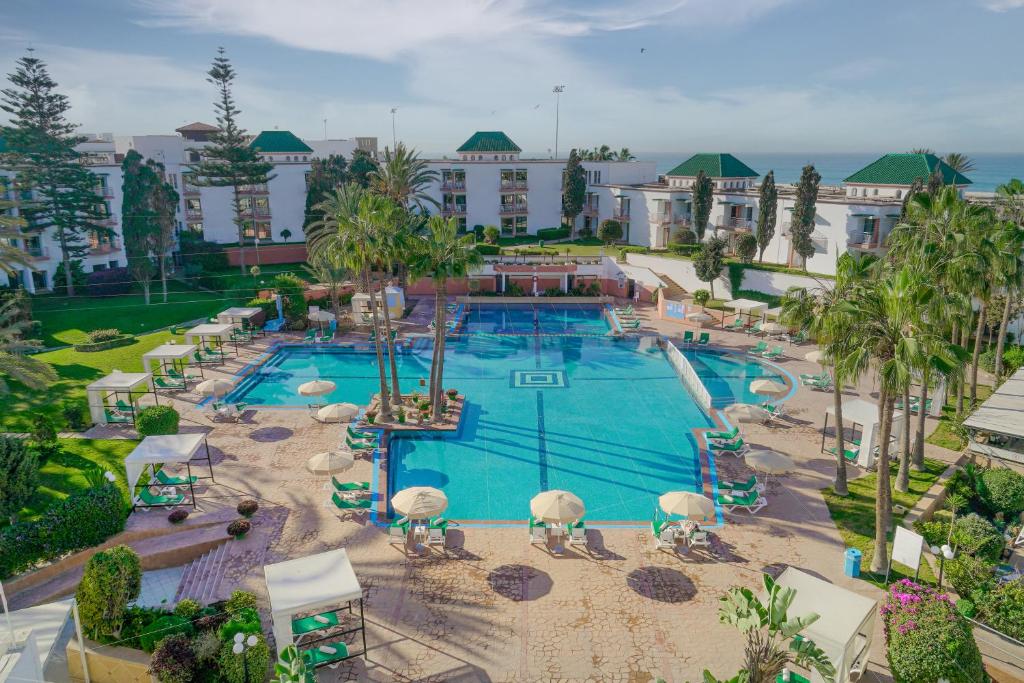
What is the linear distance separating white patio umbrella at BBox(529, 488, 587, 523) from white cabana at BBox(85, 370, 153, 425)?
702 inches

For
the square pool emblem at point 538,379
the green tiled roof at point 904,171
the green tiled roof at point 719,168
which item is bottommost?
the square pool emblem at point 538,379

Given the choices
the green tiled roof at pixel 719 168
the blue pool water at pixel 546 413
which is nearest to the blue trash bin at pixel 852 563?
the blue pool water at pixel 546 413

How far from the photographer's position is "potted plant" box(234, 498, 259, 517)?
1992 cm

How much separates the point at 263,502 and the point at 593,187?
185 feet

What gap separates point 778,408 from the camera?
28453mm

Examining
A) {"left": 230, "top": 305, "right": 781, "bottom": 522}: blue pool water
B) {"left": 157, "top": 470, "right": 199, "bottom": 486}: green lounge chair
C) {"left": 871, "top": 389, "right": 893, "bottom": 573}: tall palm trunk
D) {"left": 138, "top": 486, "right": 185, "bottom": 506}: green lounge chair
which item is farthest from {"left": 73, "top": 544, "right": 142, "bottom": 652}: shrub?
{"left": 871, "top": 389, "right": 893, "bottom": 573}: tall palm trunk

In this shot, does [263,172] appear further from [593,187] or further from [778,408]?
[778,408]

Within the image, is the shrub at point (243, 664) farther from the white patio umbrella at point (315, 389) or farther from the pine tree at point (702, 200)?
the pine tree at point (702, 200)

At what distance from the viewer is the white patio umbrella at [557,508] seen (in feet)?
59.7

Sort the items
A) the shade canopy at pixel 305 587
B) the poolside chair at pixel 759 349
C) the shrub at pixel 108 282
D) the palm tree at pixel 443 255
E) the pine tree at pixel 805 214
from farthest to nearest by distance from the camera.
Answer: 1. the shrub at pixel 108 282
2. the pine tree at pixel 805 214
3. the poolside chair at pixel 759 349
4. the palm tree at pixel 443 255
5. the shade canopy at pixel 305 587

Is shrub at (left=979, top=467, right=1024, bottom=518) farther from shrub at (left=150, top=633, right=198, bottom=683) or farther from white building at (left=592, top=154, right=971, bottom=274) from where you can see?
white building at (left=592, top=154, right=971, bottom=274)

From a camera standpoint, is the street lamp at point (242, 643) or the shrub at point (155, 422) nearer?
the street lamp at point (242, 643)

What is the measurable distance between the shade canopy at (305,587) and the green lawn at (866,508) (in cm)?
1328

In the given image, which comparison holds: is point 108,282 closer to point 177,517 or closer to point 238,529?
point 177,517
